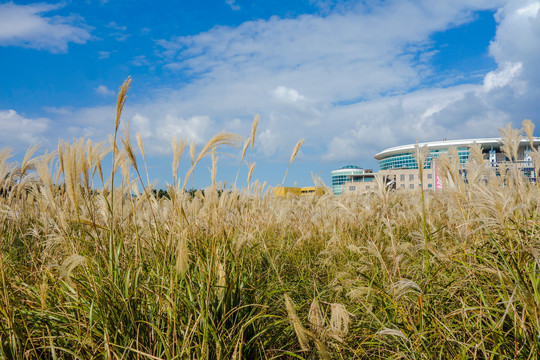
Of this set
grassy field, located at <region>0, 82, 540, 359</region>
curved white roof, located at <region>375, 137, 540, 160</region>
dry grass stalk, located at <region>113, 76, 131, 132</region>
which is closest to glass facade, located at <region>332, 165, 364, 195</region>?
curved white roof, located at <region>375, 137, 540, 160</region>

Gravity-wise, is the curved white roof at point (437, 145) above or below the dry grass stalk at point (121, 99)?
above

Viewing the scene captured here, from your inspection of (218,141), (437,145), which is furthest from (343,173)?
(218,141)

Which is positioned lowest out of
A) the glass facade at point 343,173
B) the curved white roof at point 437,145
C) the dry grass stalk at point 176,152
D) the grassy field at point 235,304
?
the grassy field at point 235,304

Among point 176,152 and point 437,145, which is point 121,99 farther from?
point 437,145

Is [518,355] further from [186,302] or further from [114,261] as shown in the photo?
[114,261]

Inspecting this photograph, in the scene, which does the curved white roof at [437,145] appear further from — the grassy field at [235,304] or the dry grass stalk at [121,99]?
the dry grass stalk at [121,99]

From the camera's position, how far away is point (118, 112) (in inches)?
82.0

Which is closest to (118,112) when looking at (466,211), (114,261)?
(114,261)

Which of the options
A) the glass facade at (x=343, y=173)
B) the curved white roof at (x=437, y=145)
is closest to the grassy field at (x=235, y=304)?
the curved white roof at (x=437, y=145)

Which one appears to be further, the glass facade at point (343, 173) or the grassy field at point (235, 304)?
the glass facade at point (343, 173)

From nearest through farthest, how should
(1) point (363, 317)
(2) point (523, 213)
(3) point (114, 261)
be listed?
(3) point (114, 261) → (1) point (363, 317) → (2) point (523, 213)

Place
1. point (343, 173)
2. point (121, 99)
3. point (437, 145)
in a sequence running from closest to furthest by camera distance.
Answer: point (121, 99) → point (437, 145) → point (343, 173)

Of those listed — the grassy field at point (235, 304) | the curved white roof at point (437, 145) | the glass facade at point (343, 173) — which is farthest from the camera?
the glass facade at point (343, 173)

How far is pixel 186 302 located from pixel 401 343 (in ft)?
4.03
